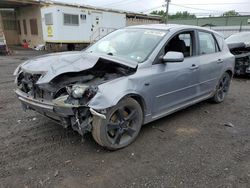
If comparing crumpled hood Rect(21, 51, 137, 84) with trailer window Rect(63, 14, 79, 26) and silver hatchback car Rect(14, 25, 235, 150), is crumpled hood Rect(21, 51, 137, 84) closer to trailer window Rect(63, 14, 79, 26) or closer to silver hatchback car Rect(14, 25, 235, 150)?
silver hatchback car Rect(14, 25, 235, 150)

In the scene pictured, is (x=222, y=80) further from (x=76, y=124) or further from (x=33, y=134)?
(x=33, y=134)

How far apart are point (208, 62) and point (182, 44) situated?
0.82 meters

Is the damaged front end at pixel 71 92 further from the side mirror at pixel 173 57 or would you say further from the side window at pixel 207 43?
the side window at pixel 207 43

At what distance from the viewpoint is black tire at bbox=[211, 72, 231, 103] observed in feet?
18.0

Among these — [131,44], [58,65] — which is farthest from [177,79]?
[58,65]

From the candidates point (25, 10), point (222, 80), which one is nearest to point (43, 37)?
point (25, 10)

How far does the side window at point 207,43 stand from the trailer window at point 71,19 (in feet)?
42.7

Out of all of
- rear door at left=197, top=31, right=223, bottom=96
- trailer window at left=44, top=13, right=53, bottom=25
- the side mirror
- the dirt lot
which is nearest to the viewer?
the dirt lot

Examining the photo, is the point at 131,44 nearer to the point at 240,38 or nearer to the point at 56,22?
the point at 240,38

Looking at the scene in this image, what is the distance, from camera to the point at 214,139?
12.6ft

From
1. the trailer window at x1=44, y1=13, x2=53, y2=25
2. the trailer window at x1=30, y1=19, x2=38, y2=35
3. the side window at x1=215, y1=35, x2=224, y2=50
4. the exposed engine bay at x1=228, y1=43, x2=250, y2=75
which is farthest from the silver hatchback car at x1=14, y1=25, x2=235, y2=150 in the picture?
the trailer window at x1=30, y1=19, x2=38, y2=35

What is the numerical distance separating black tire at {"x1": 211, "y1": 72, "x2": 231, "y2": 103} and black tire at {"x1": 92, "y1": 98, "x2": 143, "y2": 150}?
2741 millimetres

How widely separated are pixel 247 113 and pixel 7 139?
472 cm

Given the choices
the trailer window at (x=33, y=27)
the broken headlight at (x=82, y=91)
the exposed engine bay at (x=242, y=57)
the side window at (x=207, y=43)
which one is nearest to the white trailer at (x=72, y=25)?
the trailer window at (x=33, y=27)
